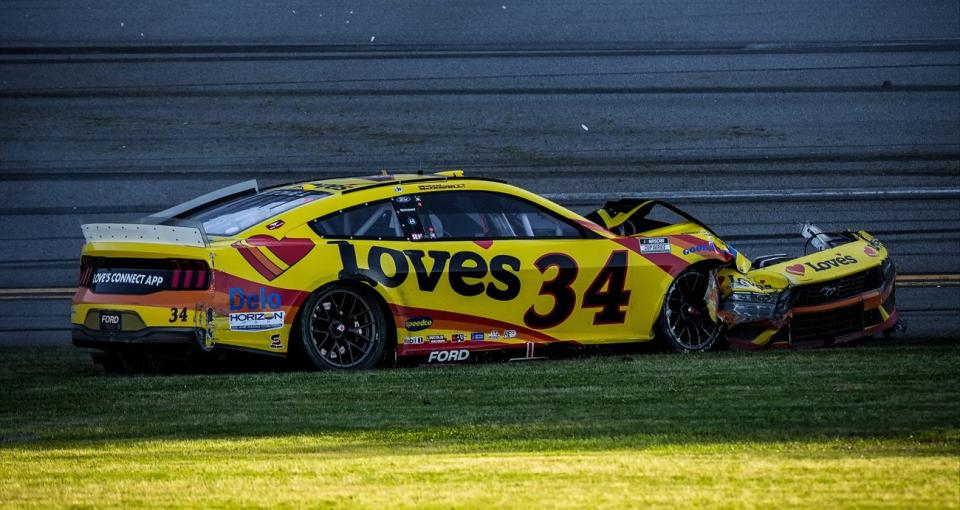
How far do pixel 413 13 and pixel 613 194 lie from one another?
6.08 meters

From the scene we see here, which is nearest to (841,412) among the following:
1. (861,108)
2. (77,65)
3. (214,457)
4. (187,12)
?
(214,457)

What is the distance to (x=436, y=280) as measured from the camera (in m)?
9.59

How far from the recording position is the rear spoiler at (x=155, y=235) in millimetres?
8961

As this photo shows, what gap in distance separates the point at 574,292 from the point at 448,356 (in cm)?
93

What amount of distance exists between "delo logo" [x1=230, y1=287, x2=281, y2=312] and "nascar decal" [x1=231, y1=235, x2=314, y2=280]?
0.36ft

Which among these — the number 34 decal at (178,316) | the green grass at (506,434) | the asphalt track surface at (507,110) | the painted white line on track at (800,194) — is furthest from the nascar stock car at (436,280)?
the painted white line on track at (800,194)

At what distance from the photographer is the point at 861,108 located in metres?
16.6

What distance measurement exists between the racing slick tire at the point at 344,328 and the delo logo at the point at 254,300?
0.23m

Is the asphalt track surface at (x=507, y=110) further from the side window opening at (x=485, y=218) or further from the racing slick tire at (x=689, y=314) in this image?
the side window opening at (x=485, y=218)

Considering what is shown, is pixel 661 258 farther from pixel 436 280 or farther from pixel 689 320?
pixel 436 280

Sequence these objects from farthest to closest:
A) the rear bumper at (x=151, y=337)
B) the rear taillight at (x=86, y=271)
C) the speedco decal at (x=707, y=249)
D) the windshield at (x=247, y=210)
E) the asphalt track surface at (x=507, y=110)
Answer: the asphalt track surface at (x=507, y=110)
the speedco decal at (x=707, y=249)
the windshield at (x=247, y=210)
the rear taillight at (x=86, y=271)
the rear bumper at (x=151, y=337)

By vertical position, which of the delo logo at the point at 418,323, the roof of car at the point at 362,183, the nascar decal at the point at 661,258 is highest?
the roof of car at the point at 362,183

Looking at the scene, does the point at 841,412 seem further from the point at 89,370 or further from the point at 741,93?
the point at 741,93

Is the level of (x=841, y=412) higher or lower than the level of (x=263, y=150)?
lower
